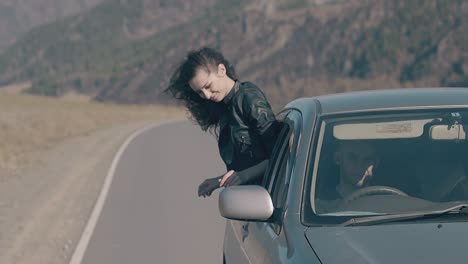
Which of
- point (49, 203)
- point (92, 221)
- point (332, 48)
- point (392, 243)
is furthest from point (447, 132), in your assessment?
point (332, 48)

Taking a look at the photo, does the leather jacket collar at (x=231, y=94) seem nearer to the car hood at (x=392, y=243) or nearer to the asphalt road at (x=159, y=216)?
the car hood at (x=392, y=243)

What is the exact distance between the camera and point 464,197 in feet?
15.9

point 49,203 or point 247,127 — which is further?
point 49,203

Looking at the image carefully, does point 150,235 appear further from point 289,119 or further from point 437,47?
point 437,47

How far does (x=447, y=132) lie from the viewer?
525 cm

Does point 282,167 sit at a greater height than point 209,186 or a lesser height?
greater

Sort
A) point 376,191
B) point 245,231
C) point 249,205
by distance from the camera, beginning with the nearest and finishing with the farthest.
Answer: point 249,205 < point 376,191 < point 245,231

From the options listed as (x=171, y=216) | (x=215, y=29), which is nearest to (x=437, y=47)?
(x=215, y=29)

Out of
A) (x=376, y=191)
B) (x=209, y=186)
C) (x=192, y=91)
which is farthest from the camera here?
(x=192, y=91)

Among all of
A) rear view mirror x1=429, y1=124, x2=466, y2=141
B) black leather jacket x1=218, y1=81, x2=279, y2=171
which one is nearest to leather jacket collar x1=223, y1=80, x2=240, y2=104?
black leather jacket x1=218, y1=81, x2=279, y2=171

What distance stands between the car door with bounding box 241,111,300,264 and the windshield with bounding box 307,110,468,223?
0.59 feet

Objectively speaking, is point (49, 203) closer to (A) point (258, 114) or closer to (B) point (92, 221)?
(B) point (92, 221)

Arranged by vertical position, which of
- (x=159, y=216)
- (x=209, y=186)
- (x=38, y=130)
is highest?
(x=209, y=186)

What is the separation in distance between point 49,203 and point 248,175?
33.0 ft
